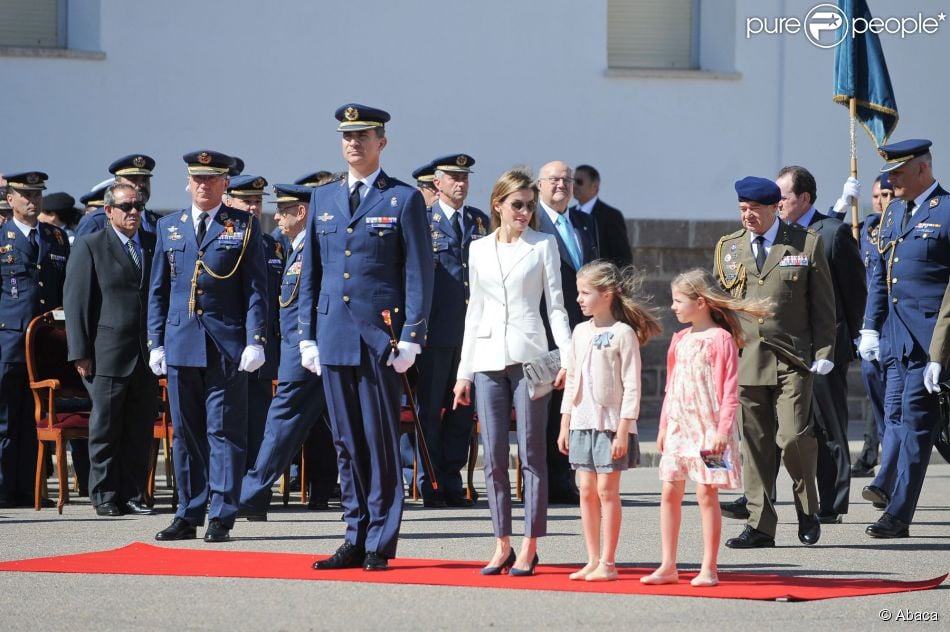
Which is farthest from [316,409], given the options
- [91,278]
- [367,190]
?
[367,190]

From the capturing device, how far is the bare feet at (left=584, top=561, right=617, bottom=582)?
7.91m

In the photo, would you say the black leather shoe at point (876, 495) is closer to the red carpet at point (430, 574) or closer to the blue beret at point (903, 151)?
the blue beret at point (903, 151)

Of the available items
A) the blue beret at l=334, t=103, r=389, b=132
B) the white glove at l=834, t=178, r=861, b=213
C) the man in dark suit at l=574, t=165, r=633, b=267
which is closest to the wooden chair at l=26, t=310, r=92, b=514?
the blue beret at l=334, t=103, r=389, b=132

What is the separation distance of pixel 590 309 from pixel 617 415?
0.49 metres

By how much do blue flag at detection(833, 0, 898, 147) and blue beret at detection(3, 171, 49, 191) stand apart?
21.8 feet

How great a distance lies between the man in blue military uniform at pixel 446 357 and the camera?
38.2 ft

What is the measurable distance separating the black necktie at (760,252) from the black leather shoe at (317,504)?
3511mm

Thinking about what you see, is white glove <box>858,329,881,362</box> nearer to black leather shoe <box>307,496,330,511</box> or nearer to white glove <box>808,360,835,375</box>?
white glove <box>808,360,835,375</box>

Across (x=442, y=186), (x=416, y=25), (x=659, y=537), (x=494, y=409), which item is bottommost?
(x=659, y=537)

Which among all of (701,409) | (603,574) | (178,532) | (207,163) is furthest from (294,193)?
(603,574)

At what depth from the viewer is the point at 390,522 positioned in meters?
8.28

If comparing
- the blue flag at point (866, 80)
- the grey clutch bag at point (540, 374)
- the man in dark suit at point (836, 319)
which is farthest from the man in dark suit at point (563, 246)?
the blue flag at point (866, 80)

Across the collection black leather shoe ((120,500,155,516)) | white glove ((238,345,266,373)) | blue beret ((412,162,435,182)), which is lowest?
black leather shoe ((120,500,155,516))

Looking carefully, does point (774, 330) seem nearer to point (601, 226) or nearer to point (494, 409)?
point (494, 409)
